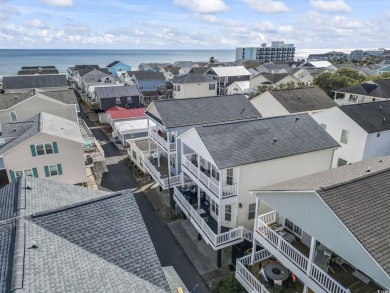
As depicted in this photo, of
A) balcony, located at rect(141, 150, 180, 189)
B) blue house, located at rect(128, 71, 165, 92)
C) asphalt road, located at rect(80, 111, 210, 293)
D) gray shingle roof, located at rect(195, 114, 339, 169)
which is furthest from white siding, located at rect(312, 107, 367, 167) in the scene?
blue house, located at rect(128, 71, 165, 92)

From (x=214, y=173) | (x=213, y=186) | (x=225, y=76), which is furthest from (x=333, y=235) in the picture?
(x=225, y=76)

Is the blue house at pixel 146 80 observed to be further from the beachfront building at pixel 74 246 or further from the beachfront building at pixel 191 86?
the beachfront building at pixel 74 246

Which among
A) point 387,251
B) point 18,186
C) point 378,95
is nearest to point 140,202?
point 18,186

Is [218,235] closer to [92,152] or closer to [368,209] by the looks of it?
[368,209]

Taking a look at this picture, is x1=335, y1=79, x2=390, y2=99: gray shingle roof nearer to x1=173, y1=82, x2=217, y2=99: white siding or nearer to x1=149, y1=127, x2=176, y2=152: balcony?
x1=173, y1=82, x2=217, y2=99: white siding

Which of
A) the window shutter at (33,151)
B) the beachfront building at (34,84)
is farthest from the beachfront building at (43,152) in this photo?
the beachfront building at (34,84)
